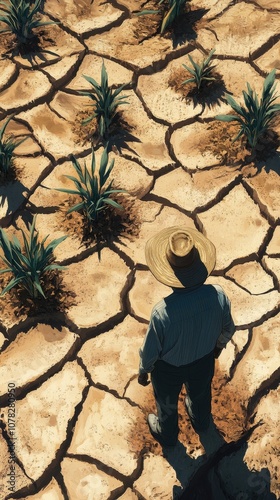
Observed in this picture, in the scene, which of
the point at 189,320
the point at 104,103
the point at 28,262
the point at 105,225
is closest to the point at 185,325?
the point at 189,320

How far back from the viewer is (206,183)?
4.09m

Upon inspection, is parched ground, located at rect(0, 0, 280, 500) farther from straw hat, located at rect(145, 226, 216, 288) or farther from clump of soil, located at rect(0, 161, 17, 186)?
straw hat, located at rect(145, 226, 216, 288)

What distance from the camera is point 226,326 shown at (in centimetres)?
259

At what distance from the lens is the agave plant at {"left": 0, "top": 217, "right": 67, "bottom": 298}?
11.3ft

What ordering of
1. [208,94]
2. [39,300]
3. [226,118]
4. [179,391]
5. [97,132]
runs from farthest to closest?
[208,94] < [97,132] < [226,118] < [39,300] < [179,391]

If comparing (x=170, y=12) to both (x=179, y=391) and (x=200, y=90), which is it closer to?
(x=200, y=90)

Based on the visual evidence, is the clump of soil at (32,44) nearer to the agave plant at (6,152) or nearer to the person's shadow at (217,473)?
the agave plant at (6,152)

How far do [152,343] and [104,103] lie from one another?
226 cm

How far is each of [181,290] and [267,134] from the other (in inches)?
87.9

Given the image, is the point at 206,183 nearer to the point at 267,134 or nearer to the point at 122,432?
the point at 267,134

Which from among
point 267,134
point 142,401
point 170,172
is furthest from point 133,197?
point 142,401

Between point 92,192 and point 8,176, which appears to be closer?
point 92,192

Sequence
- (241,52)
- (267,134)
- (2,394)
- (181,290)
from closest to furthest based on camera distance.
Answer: (181,290) → (2,394) → (267,134) → (241,52)

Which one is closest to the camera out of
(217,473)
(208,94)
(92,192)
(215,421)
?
(217,473)
